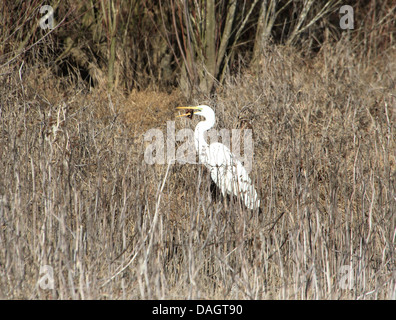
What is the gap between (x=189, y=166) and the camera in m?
3.78

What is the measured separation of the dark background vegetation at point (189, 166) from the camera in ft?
8.51

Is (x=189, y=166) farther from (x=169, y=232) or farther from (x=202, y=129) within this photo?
(x=169, y=232)

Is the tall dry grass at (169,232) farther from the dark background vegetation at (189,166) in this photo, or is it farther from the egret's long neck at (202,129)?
the egret's long neck at (202,129)

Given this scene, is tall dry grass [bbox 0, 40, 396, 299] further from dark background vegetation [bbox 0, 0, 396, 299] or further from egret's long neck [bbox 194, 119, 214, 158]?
egret's long neck [bbox 194, 119, 214, 158]

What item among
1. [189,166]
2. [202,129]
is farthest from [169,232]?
[202,129]

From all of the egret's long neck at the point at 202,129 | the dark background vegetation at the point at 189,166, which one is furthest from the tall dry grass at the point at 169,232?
the egret's long neck at the point at 202,129

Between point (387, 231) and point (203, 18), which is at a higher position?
point (203, 18)

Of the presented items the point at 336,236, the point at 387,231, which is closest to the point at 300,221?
the point at 336,236

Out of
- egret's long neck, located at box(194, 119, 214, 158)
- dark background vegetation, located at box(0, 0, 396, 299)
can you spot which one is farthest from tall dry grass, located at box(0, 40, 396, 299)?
egret's long neck, located at box(194, 119, 214, 158)

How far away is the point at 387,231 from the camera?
2.87 metres

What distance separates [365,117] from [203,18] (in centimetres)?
186

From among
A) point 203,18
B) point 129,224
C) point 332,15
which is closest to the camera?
point 129,224
